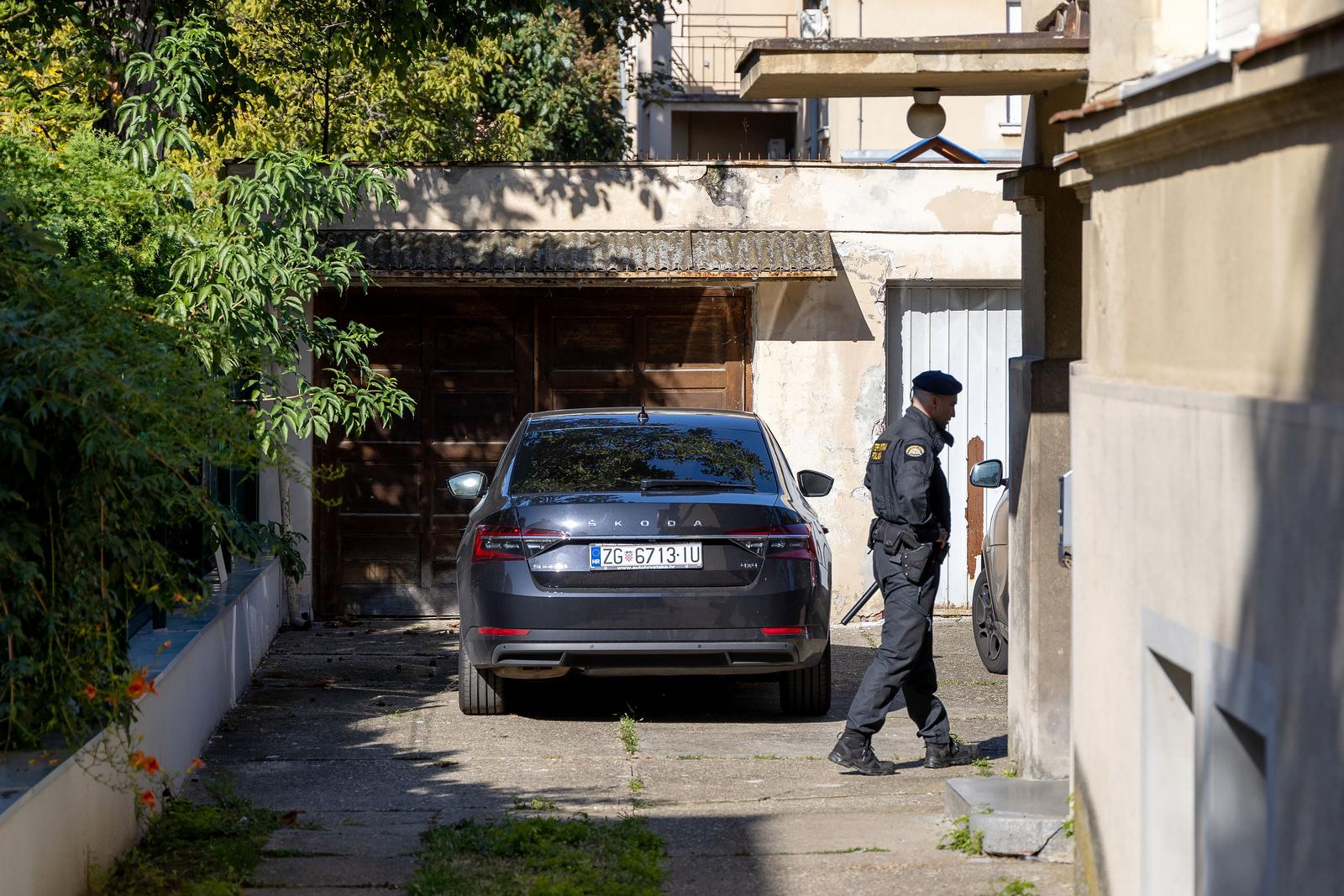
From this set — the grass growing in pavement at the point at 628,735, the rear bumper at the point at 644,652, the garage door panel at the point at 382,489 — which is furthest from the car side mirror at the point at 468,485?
the garage door panel at the point at 382,489

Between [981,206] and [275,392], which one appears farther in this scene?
[981,206]

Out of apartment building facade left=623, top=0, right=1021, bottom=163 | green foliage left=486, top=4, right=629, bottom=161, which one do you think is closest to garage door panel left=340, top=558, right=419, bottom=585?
green foliage left=486, top=4, right=629, bottom=161

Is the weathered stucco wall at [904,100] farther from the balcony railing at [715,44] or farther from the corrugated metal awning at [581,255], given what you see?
the corrugated metal awning at [581,255]

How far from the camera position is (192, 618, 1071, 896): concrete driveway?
19.4ft

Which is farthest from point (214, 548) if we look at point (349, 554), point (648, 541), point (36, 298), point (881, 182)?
point (881, 182)

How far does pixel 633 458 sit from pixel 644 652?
1150 millimetres

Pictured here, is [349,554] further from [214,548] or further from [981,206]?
[981,206]

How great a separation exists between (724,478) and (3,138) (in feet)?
12.6

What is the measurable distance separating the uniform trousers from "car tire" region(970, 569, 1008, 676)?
262 cm

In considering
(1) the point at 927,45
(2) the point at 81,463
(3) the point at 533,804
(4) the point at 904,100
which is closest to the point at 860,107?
(4) the point at 904,100

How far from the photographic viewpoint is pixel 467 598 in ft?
27.7

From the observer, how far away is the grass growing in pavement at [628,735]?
804 cm

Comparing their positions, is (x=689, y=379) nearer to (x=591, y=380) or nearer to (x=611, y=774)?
(x=591, y=380)

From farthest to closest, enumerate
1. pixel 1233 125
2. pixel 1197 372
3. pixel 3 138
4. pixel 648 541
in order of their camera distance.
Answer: pixel 648 541 < pixel 3 138 < pixel 1197 372 < pixel 1233 125
